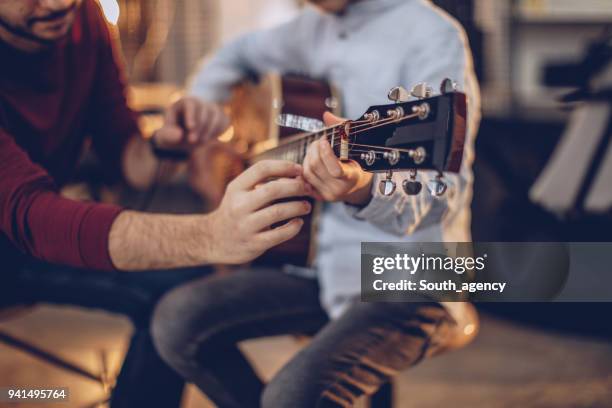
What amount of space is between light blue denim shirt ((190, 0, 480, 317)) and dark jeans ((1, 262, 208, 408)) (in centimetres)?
38

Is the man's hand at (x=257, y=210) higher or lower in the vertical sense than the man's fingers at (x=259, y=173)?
lower

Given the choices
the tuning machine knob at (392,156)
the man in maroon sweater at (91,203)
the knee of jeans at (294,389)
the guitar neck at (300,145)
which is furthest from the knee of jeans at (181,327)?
the tuning machine knob at (392,156)

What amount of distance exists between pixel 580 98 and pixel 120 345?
1915mm

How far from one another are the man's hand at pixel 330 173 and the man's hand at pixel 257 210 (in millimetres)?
39

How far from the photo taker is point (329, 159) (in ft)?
2.60

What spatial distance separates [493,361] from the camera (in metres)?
2.17

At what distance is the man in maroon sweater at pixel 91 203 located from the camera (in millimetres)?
792

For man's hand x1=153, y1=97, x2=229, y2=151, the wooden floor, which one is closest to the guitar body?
man's hand x1=153, y1=97, x2=229, y2=151

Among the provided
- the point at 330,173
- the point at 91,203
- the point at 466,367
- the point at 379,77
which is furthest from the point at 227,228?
the point at 466,367

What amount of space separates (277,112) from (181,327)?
55cm

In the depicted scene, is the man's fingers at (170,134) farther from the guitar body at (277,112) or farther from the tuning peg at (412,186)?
the tuning peg at (412,186)

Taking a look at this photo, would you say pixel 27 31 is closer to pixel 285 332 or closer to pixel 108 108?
pixel 108 108

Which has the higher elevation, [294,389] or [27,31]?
[27,31]

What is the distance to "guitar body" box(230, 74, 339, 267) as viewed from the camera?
3.97 ft
